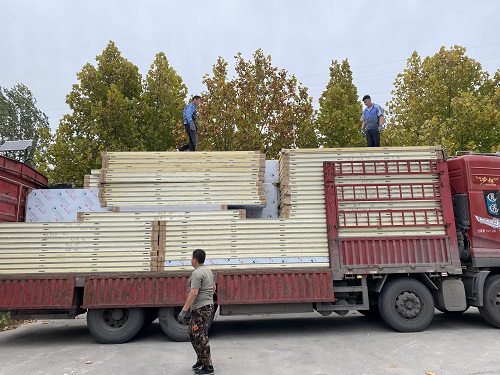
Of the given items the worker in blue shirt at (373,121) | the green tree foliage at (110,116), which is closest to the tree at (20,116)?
the green tree foliage at (110,116)

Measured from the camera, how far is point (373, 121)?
362 inches

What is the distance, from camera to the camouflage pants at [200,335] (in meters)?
5.08

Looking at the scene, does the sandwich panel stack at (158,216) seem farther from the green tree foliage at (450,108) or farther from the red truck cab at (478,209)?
the green tree foliage at (450,108)

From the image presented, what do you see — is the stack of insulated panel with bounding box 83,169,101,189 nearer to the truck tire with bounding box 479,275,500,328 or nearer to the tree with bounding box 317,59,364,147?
the truck tire with bounding box 479,275,500,328

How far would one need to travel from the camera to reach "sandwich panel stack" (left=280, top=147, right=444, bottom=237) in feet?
24.6

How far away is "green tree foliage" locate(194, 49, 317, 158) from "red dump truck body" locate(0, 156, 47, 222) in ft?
28.3

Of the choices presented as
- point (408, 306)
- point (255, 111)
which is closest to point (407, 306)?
point (408, 306)

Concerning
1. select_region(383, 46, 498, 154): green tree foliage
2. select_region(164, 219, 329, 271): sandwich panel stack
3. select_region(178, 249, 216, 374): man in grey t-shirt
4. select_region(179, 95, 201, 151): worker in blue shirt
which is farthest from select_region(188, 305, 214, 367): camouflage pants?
select_region(383, 46, 498, 154): green tree foliage

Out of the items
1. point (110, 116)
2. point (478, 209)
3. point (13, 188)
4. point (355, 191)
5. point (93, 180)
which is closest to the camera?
point (13, 188)

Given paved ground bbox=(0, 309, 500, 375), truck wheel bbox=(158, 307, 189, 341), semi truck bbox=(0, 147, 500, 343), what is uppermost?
semi truck bbox=(0, 147, 500, 343)

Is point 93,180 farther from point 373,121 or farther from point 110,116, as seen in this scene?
point 110,116

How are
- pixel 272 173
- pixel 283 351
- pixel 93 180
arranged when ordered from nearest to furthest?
pixel 283 351 < pixel 93 180 < pixel 272 173

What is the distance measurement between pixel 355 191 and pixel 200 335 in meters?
4.25

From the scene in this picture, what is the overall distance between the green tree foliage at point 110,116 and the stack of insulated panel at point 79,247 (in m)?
8.38
